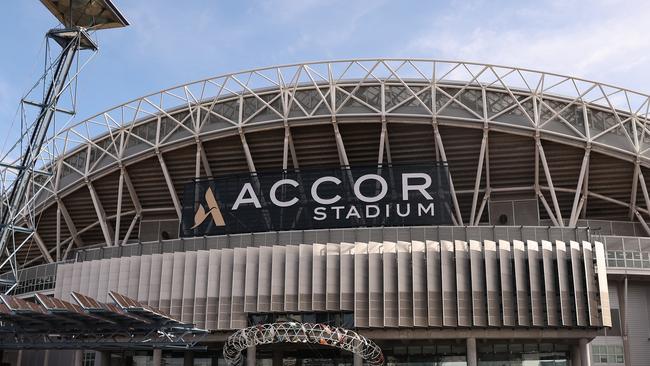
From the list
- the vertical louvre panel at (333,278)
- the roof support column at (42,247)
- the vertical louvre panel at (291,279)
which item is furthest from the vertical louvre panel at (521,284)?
the roof support column at (42,247)

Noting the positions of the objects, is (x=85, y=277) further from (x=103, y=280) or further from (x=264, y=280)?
(x=264, y=280)

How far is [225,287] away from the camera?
45094 mm

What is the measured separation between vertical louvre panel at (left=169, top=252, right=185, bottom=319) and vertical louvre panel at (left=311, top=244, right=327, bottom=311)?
29.9 feet

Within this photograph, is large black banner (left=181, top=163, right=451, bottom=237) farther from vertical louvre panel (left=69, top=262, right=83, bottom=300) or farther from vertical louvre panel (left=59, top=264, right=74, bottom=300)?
vertical louvre panel (left=59, top=264, right=74, bottom=300)

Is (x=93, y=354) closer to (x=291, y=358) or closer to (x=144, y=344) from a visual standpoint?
(x=291, y=358)

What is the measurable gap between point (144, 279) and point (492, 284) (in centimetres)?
2297

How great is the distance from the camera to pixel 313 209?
48781 mm

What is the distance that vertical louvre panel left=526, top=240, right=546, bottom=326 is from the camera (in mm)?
41281

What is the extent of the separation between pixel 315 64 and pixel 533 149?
58.7 feet

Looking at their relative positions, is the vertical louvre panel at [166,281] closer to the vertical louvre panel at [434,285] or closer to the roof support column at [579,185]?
the vertical louvre panel at [434,285]

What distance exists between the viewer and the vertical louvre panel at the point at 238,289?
44.1 metres

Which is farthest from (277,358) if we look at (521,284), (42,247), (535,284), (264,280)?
(42,247)

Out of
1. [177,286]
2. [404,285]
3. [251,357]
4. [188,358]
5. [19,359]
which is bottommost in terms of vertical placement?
[251,357]

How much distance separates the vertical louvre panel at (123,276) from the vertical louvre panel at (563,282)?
28.3 meters
